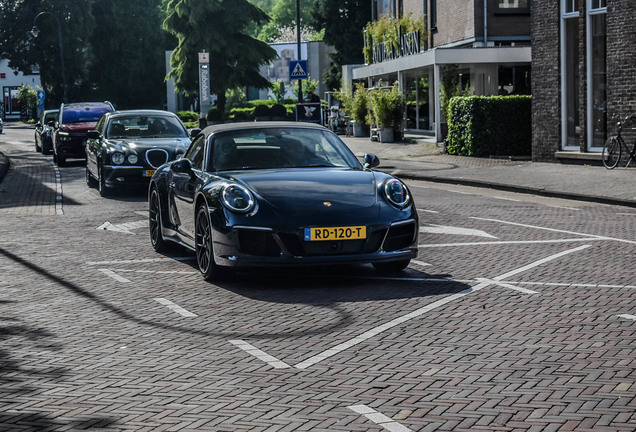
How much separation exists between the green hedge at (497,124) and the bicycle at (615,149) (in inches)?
199

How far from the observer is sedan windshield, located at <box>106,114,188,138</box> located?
19.5 metres

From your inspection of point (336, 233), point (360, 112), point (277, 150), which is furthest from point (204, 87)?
point (336, 233)

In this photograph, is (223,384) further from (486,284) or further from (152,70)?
(152,70)

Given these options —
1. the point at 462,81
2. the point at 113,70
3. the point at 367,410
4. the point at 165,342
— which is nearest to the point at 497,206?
the point at 165,342

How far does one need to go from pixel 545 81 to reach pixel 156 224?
16.5 m

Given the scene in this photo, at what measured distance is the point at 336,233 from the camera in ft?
27.8

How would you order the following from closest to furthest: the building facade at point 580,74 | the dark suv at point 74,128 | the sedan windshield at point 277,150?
the sedan windshield at point 277,150 → the building facade at point 580,74 → the dark suv at point 74,128

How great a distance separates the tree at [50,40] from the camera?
264ft

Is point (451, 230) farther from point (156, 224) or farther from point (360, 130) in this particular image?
point (360, 130)

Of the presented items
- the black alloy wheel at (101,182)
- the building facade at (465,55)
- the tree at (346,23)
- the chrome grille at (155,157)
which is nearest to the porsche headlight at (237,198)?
the chrome grille at (155,157)

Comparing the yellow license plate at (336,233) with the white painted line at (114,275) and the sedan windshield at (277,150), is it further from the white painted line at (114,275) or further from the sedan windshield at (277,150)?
the white painted line at (114,275)

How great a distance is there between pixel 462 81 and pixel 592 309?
31969mm

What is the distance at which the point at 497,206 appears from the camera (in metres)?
15.8

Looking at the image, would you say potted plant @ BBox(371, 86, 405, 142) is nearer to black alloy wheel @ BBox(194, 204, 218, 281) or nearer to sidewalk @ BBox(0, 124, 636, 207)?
sidewalk @ BBox(0, 124, 636, 207)
